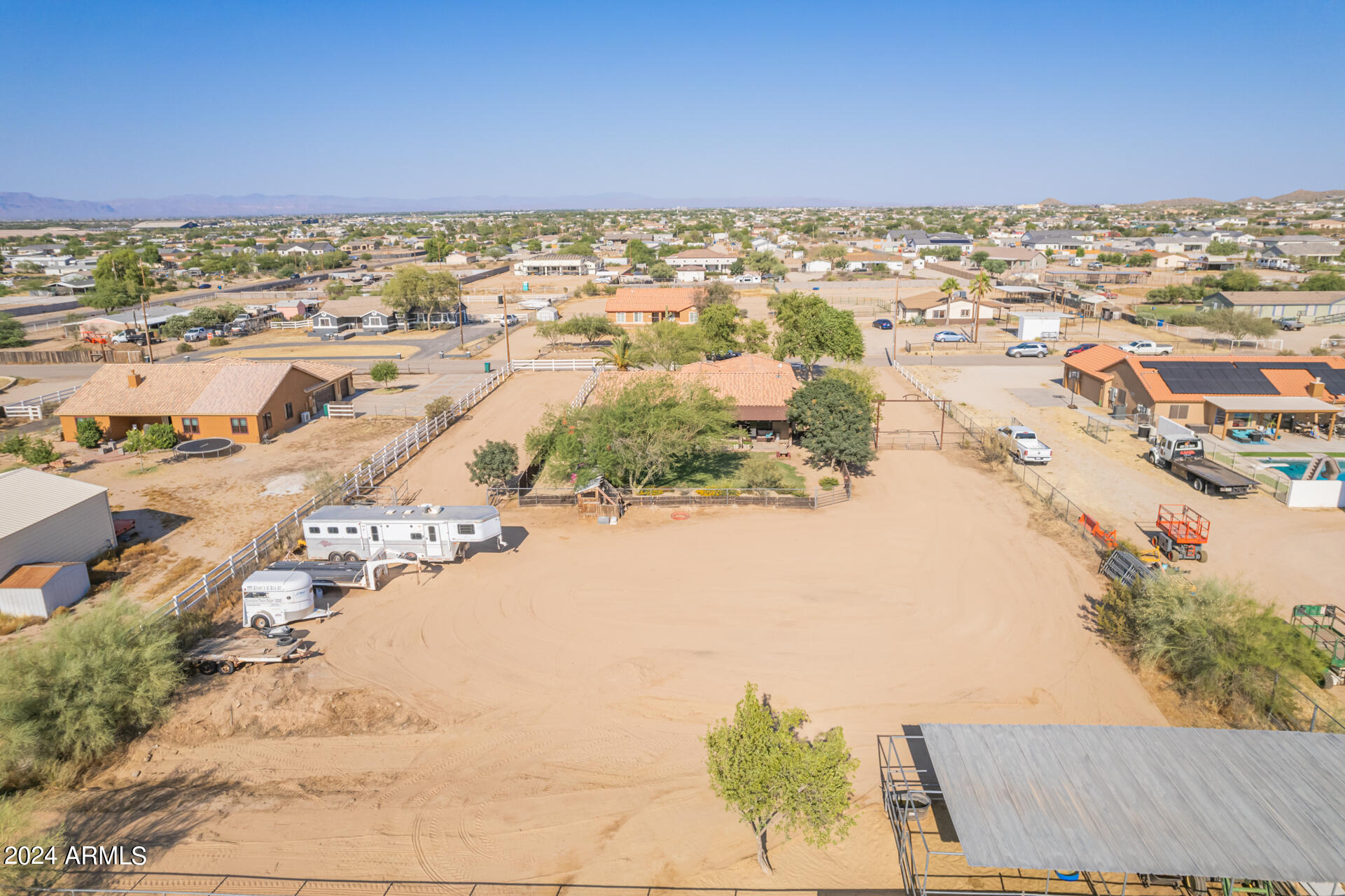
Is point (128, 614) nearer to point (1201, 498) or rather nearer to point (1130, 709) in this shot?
point (1130, 709)

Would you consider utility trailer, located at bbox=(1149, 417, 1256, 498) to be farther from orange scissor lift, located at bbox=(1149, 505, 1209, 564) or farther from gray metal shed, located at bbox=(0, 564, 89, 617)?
gray metal shed, located at bbox=(0, 564, 89, 617)

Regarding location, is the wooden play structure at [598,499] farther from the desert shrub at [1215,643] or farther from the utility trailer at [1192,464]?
the utility trailer at [1192,464]

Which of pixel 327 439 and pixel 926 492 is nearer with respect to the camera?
pixel 926 492

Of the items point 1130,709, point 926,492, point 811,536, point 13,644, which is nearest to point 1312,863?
point 1130,709

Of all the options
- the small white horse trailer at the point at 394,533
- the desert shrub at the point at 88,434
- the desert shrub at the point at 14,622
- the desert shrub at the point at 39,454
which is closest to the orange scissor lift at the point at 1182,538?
the small white horse trailer at the point at 394,533

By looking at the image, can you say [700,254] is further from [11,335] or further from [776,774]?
[776,774]

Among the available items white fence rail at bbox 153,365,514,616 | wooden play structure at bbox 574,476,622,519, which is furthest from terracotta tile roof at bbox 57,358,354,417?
wooden play structure at bbox 574,476,622,519
